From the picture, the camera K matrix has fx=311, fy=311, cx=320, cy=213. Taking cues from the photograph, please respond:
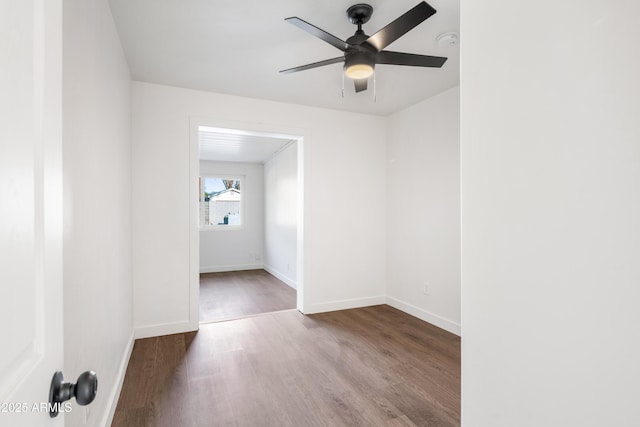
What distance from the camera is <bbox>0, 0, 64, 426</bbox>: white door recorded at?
43 cm

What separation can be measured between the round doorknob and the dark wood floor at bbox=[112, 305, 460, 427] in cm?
149

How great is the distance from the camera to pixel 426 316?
3.52 meters

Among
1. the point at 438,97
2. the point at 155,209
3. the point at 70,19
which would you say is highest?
the point at 438,97

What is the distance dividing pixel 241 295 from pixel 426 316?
272 cm

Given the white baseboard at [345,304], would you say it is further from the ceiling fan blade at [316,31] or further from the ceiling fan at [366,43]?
the ceiling fan blade at [316,31]

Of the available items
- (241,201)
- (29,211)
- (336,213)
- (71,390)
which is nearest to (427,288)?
(336,213)

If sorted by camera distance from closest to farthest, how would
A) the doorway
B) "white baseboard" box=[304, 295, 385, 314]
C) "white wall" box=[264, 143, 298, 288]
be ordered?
"white baseboard" box=[304, 295, 385, 314], the doorway, "white wall" box=[264, 143, 298, 288]

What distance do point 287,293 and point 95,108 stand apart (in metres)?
3.87

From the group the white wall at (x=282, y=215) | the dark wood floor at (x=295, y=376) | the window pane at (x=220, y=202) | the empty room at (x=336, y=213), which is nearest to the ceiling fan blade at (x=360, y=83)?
the empty room at (x=336, y=213)

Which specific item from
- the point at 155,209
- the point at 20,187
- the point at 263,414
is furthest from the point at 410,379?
the point at 155,209

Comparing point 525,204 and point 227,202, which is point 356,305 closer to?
point 525,204

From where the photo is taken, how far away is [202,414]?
6.28 ft

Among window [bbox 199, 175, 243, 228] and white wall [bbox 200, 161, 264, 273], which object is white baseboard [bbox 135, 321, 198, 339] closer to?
white wall [bbox 200, 161, 264, 273]

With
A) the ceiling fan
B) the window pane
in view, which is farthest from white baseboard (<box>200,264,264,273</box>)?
the ceiling fan
